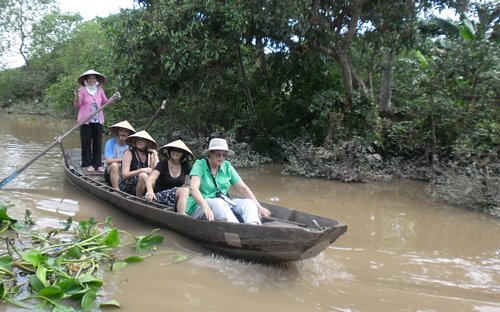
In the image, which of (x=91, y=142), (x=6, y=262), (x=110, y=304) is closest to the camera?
(x=110, y=304)

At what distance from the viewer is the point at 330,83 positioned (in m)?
10.7

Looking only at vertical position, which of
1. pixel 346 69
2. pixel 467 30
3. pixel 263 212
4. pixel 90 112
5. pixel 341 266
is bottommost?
pixel 341 266

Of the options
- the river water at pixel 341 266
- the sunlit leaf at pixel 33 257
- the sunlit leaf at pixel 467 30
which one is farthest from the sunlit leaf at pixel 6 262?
the sunlit leaf at pixel 467 30

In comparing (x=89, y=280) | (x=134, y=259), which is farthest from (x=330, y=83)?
(x=89, y=280)

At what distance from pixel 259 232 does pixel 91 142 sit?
4.64m

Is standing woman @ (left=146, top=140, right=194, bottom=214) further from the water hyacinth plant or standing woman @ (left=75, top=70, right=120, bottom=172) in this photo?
standing woman @ (left=75, top=70, right=120, bottom=172)

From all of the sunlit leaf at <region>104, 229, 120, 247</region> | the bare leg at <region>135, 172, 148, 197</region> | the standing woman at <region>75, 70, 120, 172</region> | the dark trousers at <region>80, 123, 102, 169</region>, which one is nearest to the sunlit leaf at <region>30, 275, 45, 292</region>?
the sunlit leaf at <region>104, 229, 120, 247</region>

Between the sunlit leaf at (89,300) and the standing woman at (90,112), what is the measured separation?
4218 mm

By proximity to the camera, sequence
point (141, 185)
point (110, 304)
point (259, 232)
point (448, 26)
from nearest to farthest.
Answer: point (110, 304) < point (259, 232) < point (141, 185) < point (448, 26)

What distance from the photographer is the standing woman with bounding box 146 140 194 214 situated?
502cm

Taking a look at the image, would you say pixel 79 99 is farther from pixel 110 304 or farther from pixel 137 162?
pixel 110 304

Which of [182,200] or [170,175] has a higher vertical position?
[170,175]

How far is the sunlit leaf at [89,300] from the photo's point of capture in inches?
121

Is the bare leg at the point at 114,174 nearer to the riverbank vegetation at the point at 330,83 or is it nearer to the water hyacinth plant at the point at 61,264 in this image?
the water hyacinth plant at the point at 61,264
